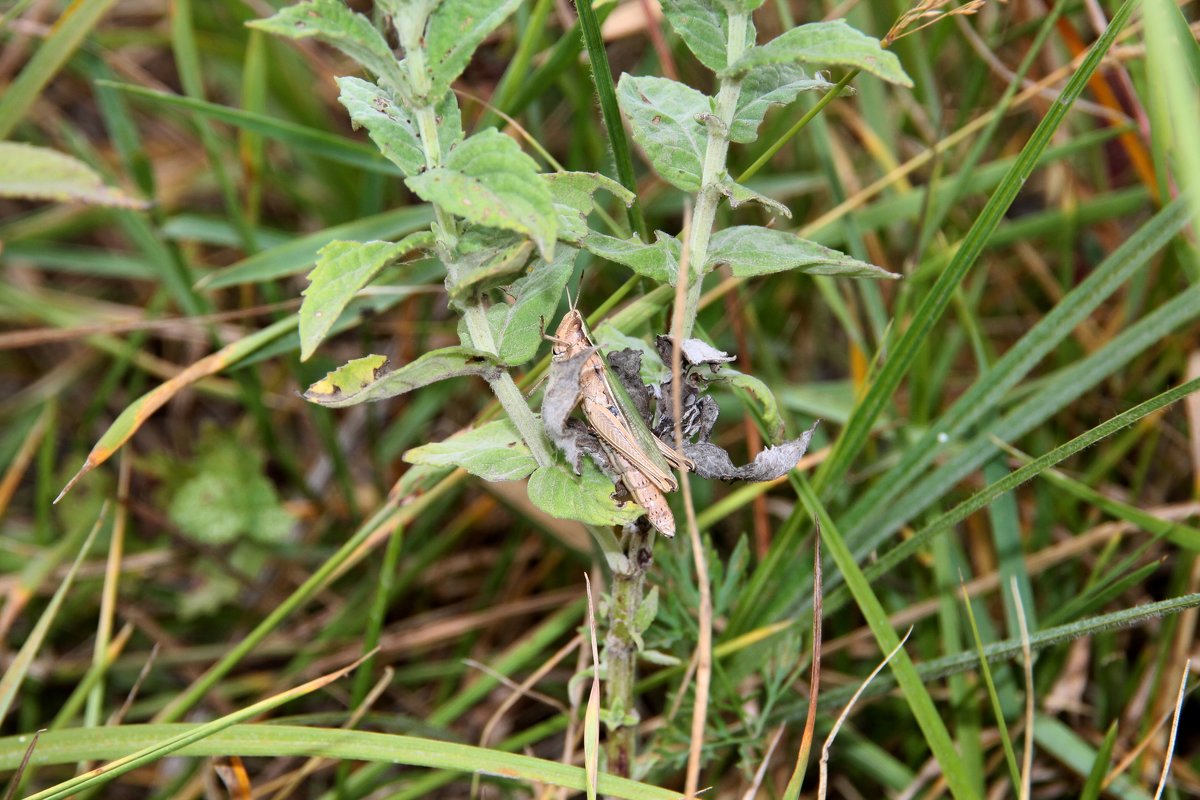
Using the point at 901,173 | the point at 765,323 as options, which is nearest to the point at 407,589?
the point at 765,323

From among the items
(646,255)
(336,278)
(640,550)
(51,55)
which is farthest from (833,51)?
(51,55)

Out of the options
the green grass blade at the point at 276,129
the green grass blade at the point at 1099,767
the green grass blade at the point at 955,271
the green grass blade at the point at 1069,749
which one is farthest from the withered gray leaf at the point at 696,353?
the green grass blade at the point at 1069,749

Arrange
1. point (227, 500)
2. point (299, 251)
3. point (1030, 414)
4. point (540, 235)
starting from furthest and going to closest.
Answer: point (227, 500), point (299, 251), point (1030, 414), point (540, 235)

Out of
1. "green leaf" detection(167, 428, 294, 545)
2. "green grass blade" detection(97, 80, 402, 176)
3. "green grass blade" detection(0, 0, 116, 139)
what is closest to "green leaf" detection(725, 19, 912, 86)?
"green grass blade" detection(97, 80, 402, 176)

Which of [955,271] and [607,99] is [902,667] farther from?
[607,99]

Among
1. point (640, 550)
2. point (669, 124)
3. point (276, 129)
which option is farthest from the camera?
point (276, 129)

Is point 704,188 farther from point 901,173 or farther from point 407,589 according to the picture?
point 407,589
